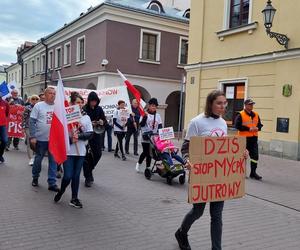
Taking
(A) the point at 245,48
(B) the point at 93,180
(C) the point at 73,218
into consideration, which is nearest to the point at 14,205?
(C) the point at 73,218

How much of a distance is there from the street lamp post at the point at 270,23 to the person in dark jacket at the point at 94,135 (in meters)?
6.87

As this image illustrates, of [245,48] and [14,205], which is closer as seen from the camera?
[14,205]

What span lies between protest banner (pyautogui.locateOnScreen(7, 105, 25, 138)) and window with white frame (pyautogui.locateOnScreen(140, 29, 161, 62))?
1280 cm

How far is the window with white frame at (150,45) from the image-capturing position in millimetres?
24172

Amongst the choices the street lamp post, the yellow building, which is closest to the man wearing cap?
the yellow building

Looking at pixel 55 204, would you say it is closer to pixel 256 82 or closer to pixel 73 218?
pixel 73 218

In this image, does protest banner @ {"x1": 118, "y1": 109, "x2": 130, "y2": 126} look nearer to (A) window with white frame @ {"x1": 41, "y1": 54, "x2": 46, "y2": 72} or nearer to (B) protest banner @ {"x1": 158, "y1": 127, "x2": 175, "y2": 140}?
(B) protest banner @ {"x1": 158, "y1": 127, "x2": 175, "y2": 140}

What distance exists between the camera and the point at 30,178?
312 inches

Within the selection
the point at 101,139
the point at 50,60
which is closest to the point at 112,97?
the point at 101,139

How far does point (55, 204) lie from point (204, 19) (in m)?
12.3

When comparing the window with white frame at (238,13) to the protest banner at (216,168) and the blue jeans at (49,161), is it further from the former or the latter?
the protest banner at (216,168)

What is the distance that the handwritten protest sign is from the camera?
5.77 m

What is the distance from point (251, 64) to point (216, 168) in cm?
1056

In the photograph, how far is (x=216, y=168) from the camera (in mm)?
4125
